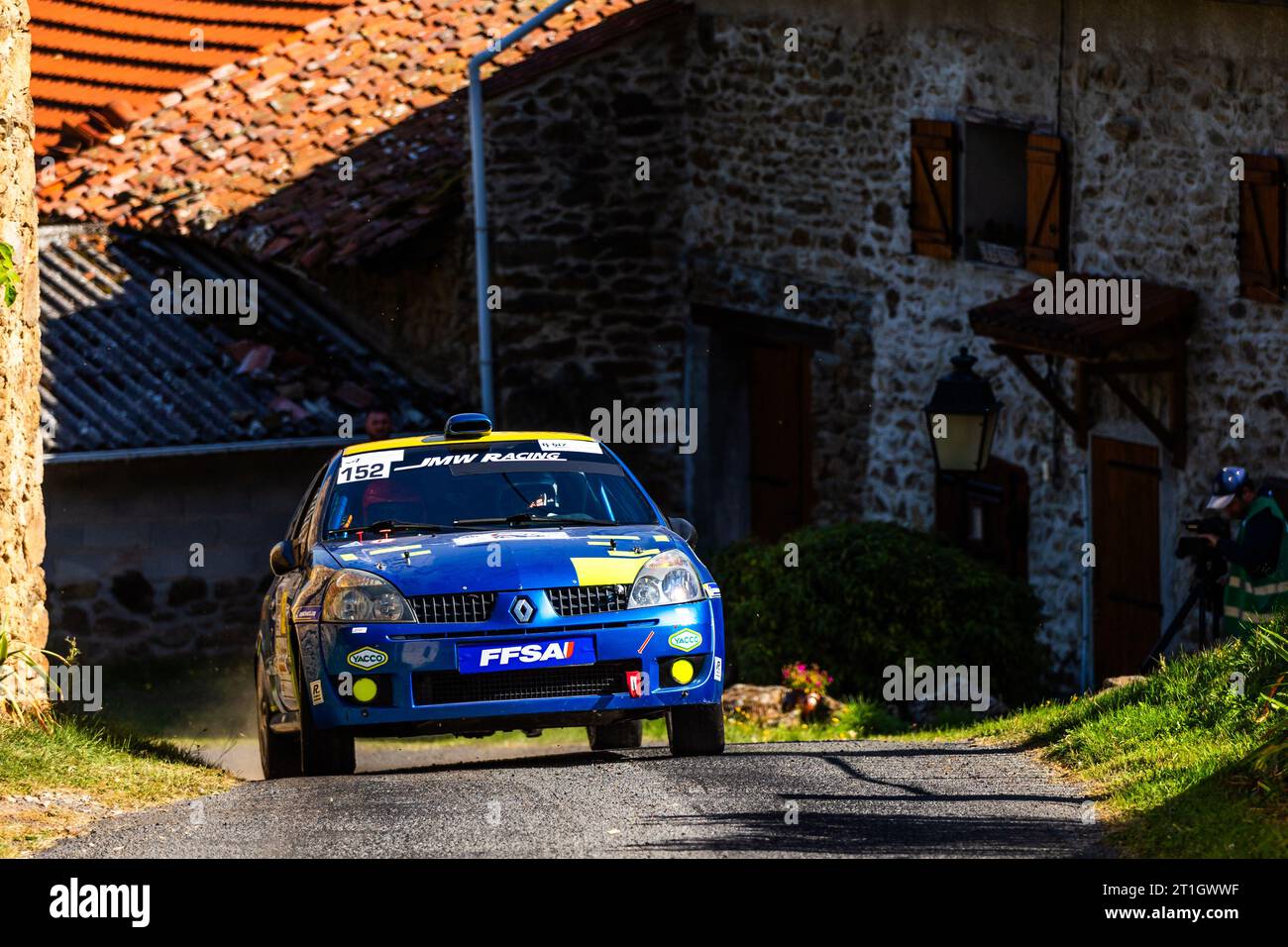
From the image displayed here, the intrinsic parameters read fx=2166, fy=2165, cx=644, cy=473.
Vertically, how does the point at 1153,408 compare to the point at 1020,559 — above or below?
above

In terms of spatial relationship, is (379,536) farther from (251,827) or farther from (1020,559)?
(1020,559)

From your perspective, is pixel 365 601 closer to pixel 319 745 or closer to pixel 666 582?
pixel 319 745

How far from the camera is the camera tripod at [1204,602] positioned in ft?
41.2

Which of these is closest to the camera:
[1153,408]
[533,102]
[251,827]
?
[251,827]

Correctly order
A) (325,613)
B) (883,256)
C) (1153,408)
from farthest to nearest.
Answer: (883,256), (1153,408), (325,613)

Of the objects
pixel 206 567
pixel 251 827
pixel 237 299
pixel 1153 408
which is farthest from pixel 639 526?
pixel 237 299

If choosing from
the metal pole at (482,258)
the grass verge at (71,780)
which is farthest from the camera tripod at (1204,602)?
the metal pole at (482,258)

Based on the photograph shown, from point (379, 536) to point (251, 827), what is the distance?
193 cm

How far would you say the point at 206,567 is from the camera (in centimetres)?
1883

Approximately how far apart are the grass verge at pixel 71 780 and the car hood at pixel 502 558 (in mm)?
1315

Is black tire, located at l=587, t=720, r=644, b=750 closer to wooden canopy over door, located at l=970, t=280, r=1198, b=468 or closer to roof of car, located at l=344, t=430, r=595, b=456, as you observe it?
roof of car, located at l=344, t=430, r=595, b=456

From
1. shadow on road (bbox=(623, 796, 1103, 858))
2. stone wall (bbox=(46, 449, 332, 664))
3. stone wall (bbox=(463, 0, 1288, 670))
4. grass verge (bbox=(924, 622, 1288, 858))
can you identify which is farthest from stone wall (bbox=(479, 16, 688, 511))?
shadow on road (bbox=(623, 796, 1103, 858))

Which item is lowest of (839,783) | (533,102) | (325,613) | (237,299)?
(839,783)

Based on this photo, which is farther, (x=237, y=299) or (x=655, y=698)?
(x=237, y=299)
